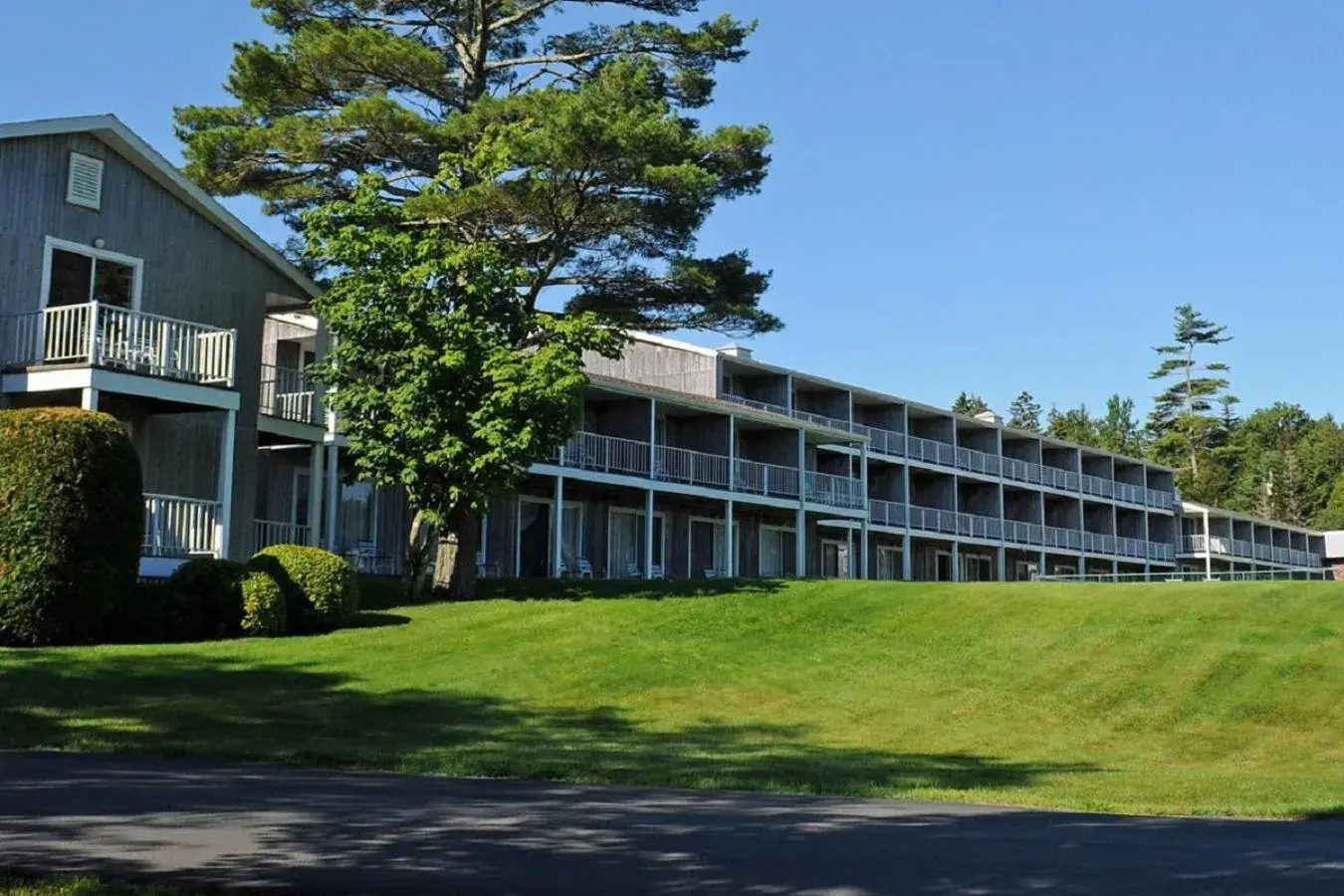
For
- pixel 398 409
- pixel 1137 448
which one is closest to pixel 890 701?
pixel 398 409

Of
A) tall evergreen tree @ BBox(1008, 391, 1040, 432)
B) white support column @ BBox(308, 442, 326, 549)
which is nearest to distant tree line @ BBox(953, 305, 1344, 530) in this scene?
tall evergreen tree @ BBox(1008, 391, 1040, 432)

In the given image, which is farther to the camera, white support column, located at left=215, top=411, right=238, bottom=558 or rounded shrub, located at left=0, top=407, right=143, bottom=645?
white support column, located at left=215, top=411, right=238, bottom=558

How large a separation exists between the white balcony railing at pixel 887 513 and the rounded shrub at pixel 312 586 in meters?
30.1

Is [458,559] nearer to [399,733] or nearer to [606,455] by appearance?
[606,455]

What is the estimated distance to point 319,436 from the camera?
2733 cm

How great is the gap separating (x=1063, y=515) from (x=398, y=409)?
4732 centimetres

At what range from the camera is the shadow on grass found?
12828 millimetres

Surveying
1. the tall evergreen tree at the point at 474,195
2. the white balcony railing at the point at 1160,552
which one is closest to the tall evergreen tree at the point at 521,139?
the tall evergreen tree at the point at 474,195

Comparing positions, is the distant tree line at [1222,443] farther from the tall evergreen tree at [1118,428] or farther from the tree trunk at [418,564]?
the tree trunk at [418,564]

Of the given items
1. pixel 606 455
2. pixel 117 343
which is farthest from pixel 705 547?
pixel 117 343

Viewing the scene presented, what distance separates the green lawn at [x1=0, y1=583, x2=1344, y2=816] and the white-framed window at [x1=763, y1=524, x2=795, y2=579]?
1682cm

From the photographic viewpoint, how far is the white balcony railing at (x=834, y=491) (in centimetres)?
4278

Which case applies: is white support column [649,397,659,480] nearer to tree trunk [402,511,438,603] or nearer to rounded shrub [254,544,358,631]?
tree trunk [402,511,438,603]

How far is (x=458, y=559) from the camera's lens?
1027 inches
